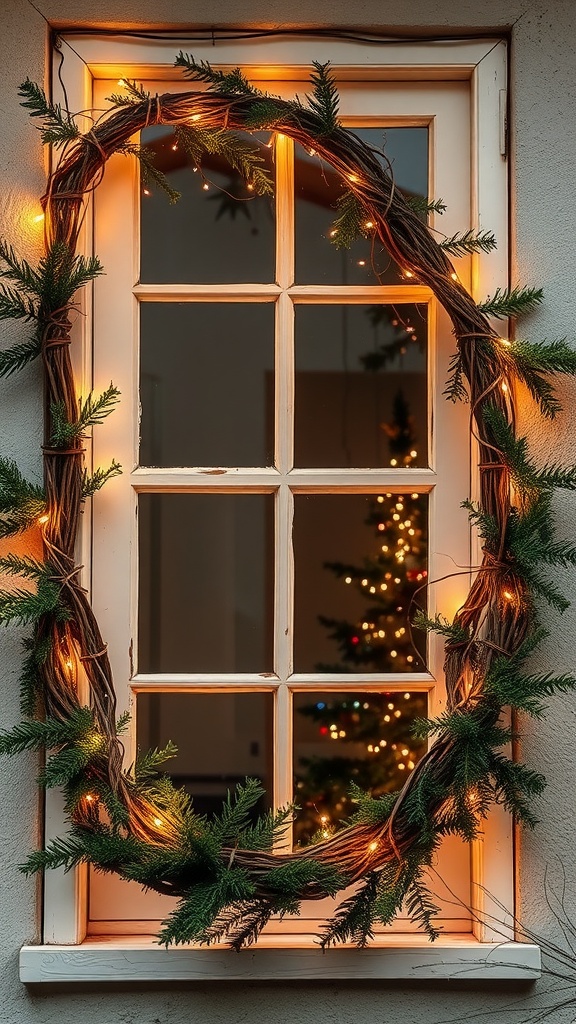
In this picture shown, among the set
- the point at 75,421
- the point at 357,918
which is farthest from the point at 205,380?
the point at 357,918

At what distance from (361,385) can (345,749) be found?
704mm

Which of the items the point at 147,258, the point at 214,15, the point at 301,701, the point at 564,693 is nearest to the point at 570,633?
the point at 564,693

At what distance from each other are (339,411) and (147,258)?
480 millimetres

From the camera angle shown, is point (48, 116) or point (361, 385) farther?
point (361, 385)

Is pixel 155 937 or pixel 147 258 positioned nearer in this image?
pixel 155 937

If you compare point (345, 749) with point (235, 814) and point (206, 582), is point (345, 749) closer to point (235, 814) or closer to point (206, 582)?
point (235, 814)

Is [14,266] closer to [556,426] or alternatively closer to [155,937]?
[556,426]

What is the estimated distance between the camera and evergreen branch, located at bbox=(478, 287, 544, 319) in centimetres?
146

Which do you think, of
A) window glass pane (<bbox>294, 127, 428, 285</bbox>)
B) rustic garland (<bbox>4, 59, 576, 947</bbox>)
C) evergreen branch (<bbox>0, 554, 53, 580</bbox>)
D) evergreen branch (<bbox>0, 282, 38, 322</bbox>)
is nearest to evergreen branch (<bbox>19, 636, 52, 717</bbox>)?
rustic garland (<bbox>4, 59, 576, 947</bbox>)

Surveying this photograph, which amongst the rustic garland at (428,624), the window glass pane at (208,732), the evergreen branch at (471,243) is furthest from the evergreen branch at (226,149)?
the window glass pane at (208,732)

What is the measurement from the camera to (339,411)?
5.19ft

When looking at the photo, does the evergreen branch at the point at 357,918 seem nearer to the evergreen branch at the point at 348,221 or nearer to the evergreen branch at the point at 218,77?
the evergreen branch at the point at 348,221

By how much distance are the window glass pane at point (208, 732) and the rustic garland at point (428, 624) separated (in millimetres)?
89

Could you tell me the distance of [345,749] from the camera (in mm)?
1553
